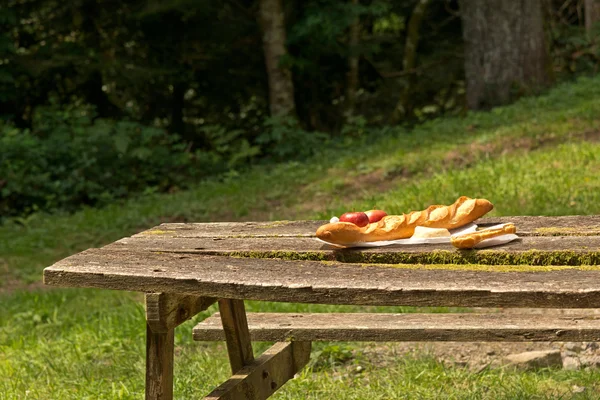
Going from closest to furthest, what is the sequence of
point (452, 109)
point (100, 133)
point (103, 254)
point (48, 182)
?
1. point (103, 254)
2. point (48, 182)
3. point (100, 133)
4. point (452, 109)

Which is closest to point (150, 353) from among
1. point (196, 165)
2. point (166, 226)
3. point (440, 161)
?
point (166, 226)

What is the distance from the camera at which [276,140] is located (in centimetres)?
1326

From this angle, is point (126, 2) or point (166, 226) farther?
point (126, 2)

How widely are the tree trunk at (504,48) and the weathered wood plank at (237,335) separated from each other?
9.45m

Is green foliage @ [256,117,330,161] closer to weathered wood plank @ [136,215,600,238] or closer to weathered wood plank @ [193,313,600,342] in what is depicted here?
weathered wood plank @ [193,313,600,342]

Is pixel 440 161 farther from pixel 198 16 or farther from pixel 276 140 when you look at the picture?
pixel 198 16

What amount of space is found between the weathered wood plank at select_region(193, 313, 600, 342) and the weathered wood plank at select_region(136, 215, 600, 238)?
0.46 metres

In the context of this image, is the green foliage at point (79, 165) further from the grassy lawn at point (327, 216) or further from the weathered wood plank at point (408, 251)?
the weathered wood plank at point (408, 251)

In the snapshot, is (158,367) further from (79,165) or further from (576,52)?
(576,52)

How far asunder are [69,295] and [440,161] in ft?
13.6

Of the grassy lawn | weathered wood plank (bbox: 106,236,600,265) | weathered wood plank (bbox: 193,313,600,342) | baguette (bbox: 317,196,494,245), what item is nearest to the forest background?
the grassy lawn

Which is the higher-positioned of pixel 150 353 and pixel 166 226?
pixel 166 226

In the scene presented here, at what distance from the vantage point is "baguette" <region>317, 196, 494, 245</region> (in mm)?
3016

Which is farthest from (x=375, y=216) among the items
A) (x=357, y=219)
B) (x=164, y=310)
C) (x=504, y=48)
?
(x=504, y=48)
